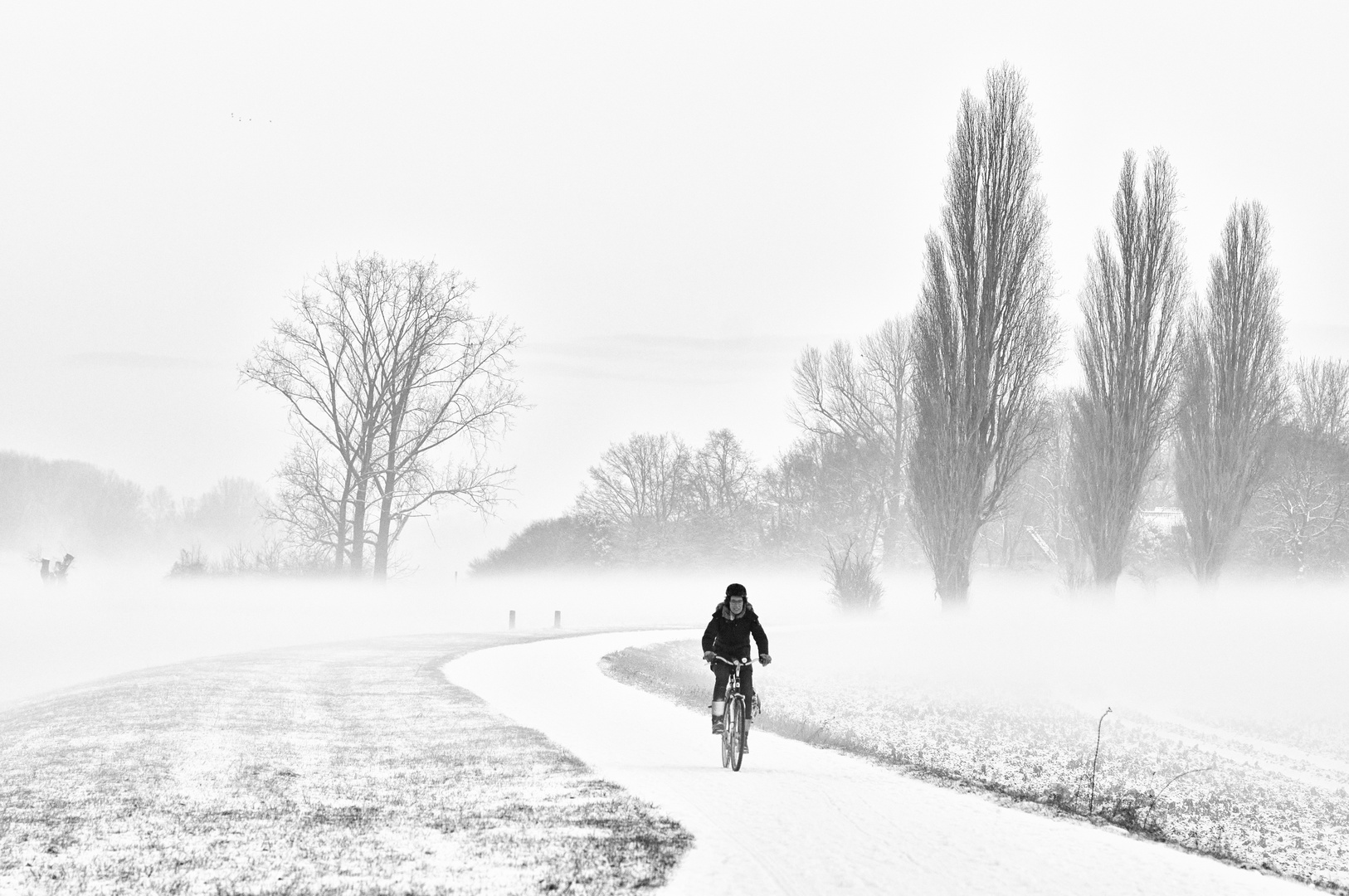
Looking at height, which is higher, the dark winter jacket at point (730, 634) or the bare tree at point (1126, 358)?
the bare tree at point (1126, 358)

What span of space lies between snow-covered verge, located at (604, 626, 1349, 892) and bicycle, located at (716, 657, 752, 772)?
77.9 inches

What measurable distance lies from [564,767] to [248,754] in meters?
3.52

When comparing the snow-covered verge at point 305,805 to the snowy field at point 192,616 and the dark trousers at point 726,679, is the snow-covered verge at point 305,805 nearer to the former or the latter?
the dark trousers at point 726,679

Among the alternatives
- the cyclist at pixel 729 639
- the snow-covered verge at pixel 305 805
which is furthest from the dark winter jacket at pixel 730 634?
the snow-covered verge at pixel 305 805

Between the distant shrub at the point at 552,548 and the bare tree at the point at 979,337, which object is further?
the distant shrub at the point at 552,548

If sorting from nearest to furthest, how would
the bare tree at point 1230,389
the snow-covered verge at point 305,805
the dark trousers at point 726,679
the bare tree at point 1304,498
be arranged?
the snow-covered verge at point 305,805 → the dark trousers at point 726,679 → the bare tree at point 1230,389 → the bare tree at point 1304,498

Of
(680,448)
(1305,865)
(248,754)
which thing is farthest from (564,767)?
(680,448)

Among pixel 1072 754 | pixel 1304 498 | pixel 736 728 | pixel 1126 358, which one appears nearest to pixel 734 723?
pixel 736 728

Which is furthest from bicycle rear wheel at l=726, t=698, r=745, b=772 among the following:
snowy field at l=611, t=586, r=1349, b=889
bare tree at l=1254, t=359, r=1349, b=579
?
bare tree at l=1254, t=359, r=1349, b=579

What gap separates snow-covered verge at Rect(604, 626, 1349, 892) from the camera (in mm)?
9633

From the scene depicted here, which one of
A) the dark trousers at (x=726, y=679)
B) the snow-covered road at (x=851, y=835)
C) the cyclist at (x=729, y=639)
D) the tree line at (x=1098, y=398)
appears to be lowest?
the snow-covered road at (x=851, y=835)

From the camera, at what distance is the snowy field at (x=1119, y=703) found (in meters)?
10.8

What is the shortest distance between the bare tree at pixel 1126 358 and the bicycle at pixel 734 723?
25249mm

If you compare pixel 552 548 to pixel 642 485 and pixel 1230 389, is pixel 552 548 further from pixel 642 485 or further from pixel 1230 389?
pixel 1230 389
